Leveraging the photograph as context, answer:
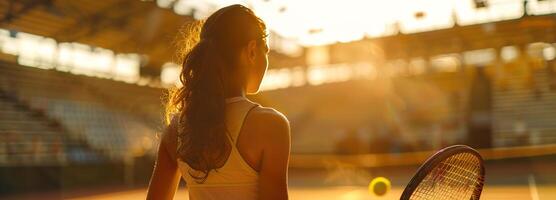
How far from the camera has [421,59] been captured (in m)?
33.0

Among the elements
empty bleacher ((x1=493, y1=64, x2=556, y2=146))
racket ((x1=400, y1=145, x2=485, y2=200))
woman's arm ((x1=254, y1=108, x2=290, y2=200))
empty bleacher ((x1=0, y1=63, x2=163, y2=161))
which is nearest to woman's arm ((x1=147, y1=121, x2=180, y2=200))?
woman's arm ((x1=254, y1=108, x2=290, y2=200))

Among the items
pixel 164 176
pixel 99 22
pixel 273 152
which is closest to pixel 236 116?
pixel 273 152

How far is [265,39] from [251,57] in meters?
0.07

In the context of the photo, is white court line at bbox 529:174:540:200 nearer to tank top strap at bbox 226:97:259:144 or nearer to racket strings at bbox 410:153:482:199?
racket strings at bbox 410:153:482:199

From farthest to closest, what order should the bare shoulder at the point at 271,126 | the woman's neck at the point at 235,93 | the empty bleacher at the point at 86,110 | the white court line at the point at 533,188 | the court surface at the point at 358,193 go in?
the empty bleacher at the point at 86,110
the court surface at the point at 358,193
the white court line at the point at 533,188
the woman's neck at the point at 235,93
the bare shoulder at the point at 271,126

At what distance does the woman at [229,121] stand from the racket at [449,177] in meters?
0.73

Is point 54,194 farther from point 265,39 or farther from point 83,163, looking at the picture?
point 265,39

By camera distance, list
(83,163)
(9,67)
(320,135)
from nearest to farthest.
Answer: (83,163) → (9,67) → (320,135)

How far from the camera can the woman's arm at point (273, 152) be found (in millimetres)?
1704

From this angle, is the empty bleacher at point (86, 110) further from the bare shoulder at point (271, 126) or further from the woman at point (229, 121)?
the bare shoulder at point (271, 126)

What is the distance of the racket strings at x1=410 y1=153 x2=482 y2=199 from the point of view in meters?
2.47

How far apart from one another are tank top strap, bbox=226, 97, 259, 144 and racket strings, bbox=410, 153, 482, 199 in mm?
868

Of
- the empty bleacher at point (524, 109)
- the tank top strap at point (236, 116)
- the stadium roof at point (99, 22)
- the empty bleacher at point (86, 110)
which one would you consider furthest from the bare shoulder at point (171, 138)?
the empty bleacher at point (524, 109)

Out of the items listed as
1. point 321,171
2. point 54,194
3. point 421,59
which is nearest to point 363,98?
point 421,59
